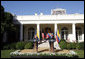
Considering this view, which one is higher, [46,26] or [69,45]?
[46,26]

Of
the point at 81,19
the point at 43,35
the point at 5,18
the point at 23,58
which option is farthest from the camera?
the point at 43,35

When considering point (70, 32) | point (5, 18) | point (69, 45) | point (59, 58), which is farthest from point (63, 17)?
point (59, 58)

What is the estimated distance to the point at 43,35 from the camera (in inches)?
902

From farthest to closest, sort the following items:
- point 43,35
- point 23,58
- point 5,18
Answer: point 43,35
point 5,18
point 23,58

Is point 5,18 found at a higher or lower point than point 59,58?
higher

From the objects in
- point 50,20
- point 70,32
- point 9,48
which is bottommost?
point 9,48

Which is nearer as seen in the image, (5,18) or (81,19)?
(5,18)

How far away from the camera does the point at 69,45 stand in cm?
1392

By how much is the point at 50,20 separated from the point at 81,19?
232 inches

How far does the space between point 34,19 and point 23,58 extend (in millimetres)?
13625

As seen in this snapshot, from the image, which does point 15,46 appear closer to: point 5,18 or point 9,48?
point 9,48

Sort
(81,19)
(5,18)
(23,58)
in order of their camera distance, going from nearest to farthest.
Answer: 1. (23,58)
2. (5,18)
3. (81,19)

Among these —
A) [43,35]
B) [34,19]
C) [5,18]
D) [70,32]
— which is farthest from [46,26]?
[5,18]

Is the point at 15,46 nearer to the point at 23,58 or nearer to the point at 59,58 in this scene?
the point at 23,58
